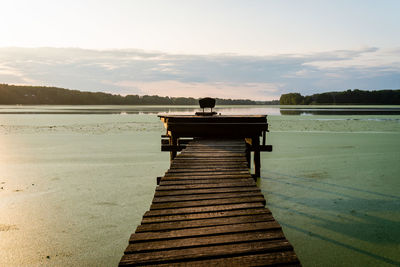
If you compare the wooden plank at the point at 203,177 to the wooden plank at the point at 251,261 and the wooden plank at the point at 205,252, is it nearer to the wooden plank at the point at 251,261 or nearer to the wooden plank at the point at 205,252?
the wooden plank at the point at 205,252

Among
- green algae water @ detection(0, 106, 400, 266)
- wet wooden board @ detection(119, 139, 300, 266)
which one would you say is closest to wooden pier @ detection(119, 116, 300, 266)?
wet wooden board @ detection(119, 139, 300, 266)

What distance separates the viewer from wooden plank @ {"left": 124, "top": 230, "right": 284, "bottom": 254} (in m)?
3.00

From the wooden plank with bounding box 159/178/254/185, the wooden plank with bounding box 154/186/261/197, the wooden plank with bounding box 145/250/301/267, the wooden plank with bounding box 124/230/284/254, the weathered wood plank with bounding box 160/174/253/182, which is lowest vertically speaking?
the wooden plank with bounding box 145/250/301/267

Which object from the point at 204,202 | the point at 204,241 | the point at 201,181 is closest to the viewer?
the point at 204,241

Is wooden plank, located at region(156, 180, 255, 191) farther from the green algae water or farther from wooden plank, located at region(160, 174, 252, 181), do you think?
the green algae water

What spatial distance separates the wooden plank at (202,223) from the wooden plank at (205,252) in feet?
1.59

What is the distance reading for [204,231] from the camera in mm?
3338

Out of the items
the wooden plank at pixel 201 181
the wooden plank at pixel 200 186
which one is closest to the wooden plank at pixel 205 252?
the wooden plank at pixel 200 186

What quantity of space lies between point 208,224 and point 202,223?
2.9 inches

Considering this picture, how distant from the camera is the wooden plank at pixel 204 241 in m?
3.00

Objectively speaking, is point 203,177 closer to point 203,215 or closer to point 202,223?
point 203,215

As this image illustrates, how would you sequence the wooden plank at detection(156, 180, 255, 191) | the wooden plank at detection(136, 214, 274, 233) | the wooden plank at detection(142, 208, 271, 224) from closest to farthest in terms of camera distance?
the wooden plank at detection(136, 214, 274, 233) → the wooden plank at detection(142, 208, 271, 224) → the wooden plank at detection(156, 180, 255, 191)

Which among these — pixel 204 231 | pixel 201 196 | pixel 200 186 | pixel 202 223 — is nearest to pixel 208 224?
pixel 202 223

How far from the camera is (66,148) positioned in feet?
47.9
